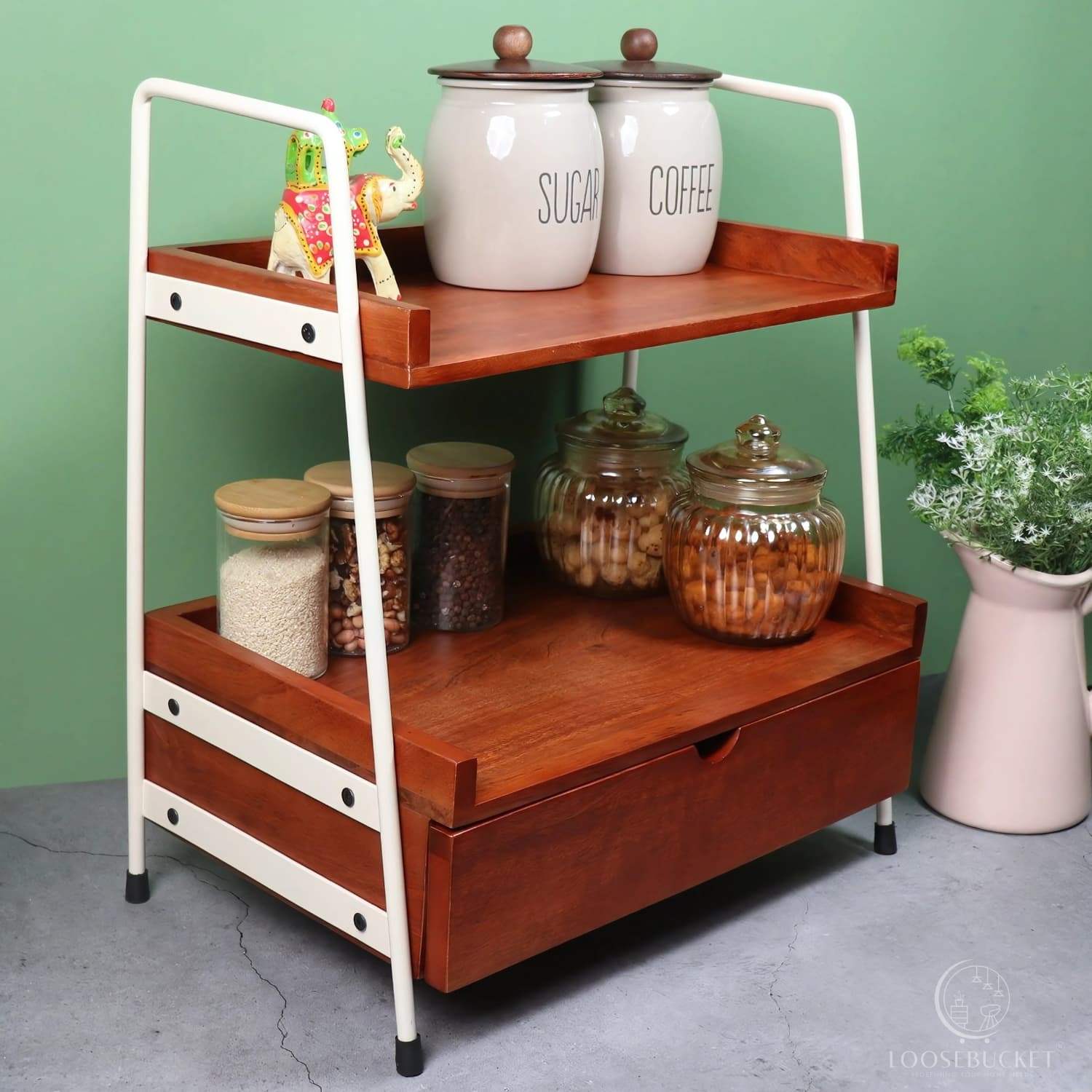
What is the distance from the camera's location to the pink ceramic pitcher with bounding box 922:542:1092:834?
1.78 meters

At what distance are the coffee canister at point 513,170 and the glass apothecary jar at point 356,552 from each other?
0.23 metres

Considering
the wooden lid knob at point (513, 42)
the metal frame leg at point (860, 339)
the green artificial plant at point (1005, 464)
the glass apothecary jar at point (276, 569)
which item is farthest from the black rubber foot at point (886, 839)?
the wooden lid knob at point (513, 42)

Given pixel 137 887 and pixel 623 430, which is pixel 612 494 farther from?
pixel 137 887

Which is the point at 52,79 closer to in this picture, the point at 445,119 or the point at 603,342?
the point at 445,119

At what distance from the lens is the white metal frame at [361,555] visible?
1198 mm

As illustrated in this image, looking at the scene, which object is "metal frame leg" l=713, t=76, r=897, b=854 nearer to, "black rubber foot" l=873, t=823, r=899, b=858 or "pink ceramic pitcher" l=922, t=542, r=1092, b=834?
"black rubber foot" l=873, t=823, r=899, b=858

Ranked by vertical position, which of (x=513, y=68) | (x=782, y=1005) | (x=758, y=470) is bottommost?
(x=782, y=1005)

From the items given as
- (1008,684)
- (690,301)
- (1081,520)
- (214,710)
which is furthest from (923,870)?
(214,710)

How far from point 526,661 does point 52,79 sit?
0.80 metres

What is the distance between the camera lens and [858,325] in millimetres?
1691

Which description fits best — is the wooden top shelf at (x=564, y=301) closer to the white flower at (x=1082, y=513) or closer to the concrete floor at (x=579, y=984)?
the white flower at (x=1082, y=513)

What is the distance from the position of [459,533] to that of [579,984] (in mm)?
494

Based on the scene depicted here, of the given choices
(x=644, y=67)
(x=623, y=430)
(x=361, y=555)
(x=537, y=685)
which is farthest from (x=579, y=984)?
(x=644, y=67)

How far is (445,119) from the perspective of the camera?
1475 millimetres
